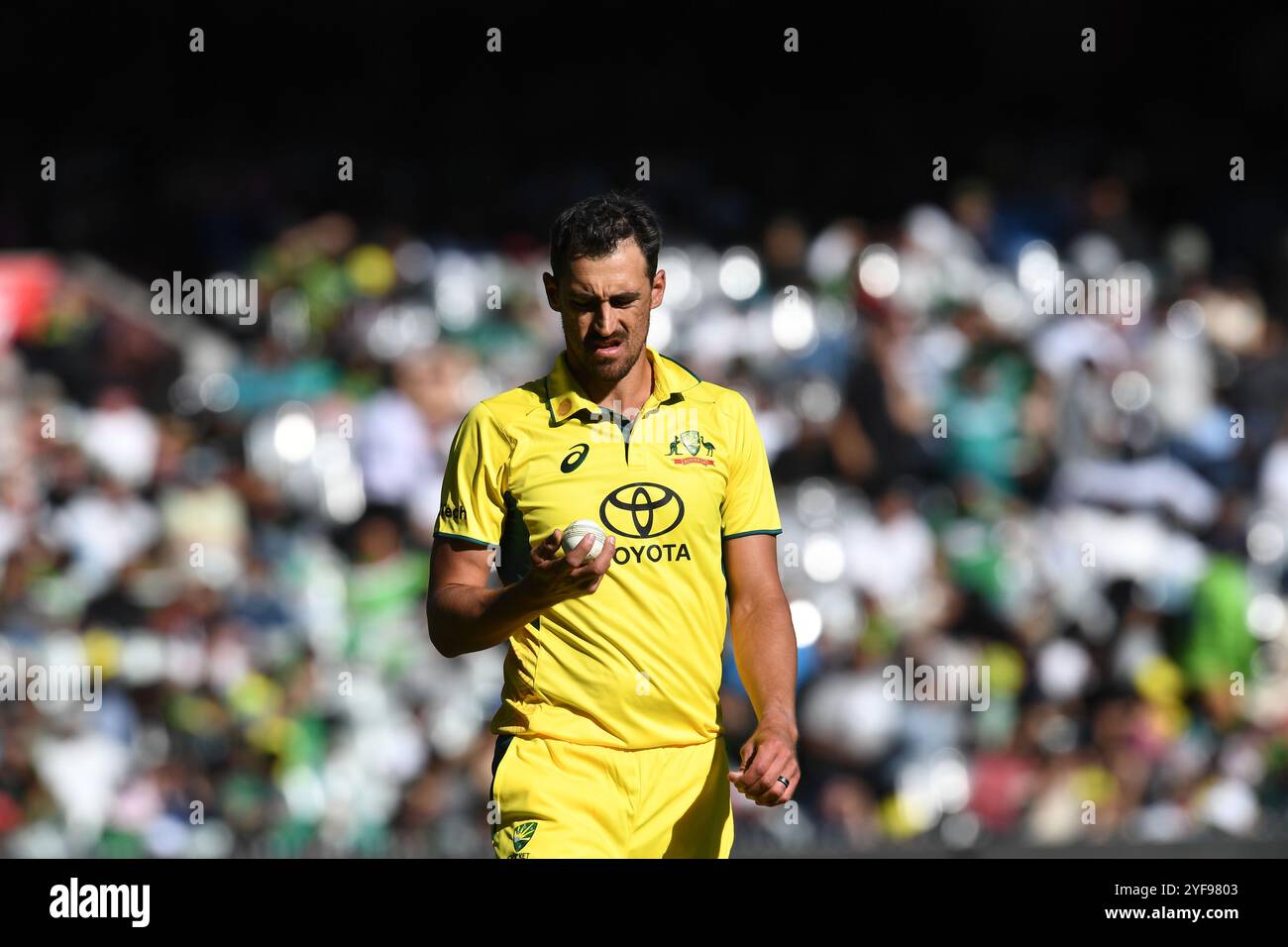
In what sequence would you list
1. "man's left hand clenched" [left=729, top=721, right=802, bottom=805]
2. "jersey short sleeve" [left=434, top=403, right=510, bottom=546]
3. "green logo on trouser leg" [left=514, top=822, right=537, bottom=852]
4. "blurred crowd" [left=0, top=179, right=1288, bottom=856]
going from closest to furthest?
"man's left hand clenched" [left=729, top=721, right=802, bottom=805] < "green logo on trouser leg" [left=514, top=822, right=537, bottom=852] < "jersey short sleeve" [left=434, top=403, right=510, bottom=546] < "blurred crowd" [left=0, top=179, right=1288, bottom=856]

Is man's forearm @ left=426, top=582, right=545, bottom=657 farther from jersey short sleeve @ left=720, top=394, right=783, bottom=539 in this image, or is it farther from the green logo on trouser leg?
jersey short sleeve @ left=720, top=394, right=783, bottom=539

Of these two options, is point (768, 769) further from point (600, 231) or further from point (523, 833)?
point (600, 231)

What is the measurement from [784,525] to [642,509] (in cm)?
446

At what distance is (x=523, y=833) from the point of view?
310 centimetres

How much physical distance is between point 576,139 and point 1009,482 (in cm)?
253

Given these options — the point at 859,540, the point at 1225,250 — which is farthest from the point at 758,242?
the point at 1225,250

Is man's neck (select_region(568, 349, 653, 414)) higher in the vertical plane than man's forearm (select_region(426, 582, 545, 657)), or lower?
higher

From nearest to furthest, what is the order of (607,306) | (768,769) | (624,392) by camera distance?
→ (768,769) < (607,306) < (624,392)

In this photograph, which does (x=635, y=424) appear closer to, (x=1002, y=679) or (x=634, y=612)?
(x=634, y=612)

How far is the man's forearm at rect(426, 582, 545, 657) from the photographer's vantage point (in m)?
2.88

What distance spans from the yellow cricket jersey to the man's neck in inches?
0.8

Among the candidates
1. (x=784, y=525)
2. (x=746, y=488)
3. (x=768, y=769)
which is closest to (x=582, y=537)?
(x=768, y=769)

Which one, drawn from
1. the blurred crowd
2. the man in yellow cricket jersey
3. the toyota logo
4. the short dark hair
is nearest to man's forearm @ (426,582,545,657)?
the man in yellow cricket jersey

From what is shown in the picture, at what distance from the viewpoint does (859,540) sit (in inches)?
290
